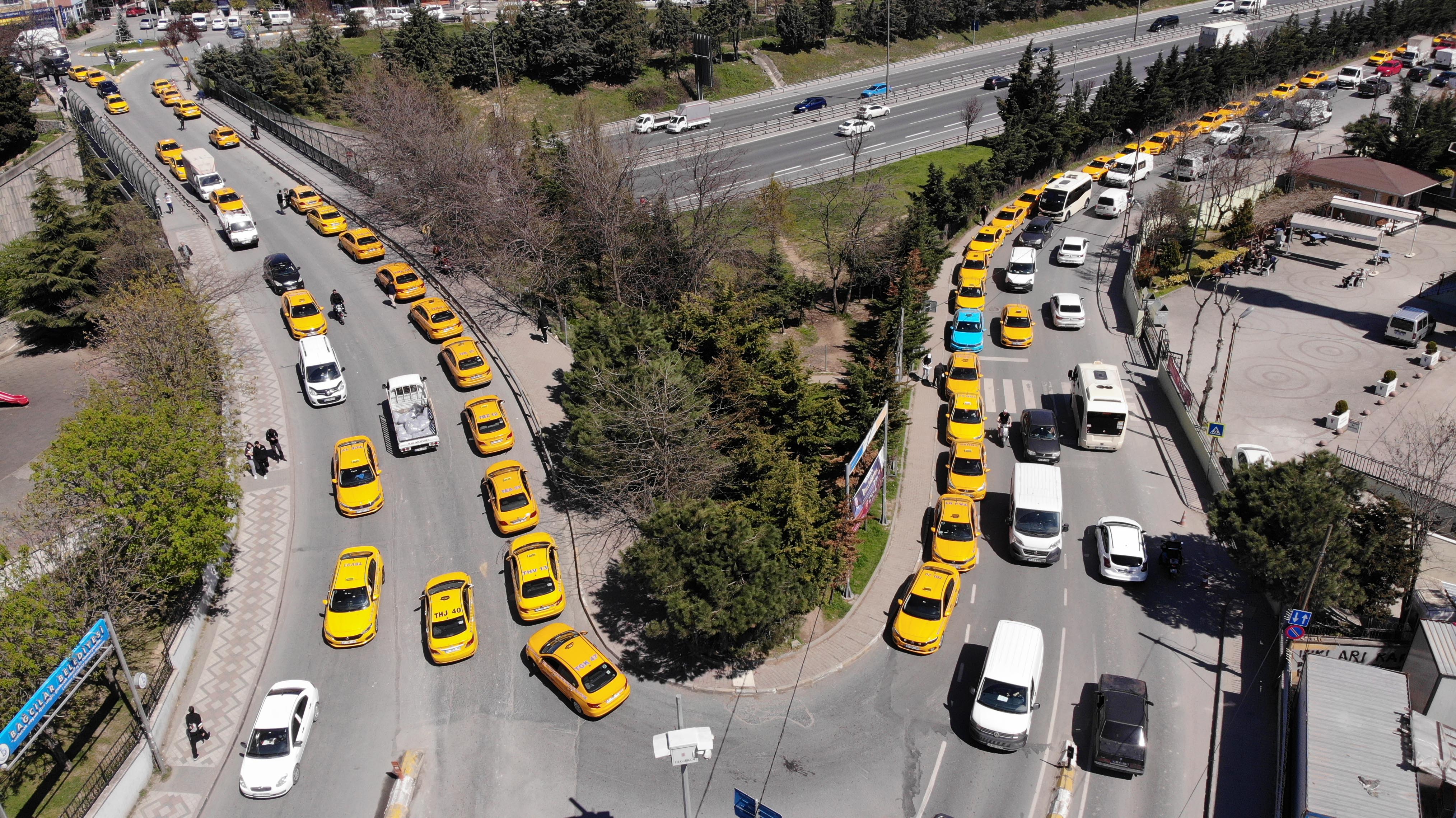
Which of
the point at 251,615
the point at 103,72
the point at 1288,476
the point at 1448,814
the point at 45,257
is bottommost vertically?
the point at 1448,814

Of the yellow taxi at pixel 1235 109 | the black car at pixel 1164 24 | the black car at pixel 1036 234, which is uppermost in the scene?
the black car at pixel 1164 24

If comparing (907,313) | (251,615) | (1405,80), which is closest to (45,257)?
(251,615)

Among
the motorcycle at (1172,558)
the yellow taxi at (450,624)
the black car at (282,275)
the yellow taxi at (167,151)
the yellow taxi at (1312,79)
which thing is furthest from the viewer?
the yellow taxi at (1312,79)

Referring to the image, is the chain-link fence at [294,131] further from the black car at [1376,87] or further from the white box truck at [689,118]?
the black car at [1376,87]

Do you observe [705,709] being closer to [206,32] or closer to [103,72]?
[103,72]

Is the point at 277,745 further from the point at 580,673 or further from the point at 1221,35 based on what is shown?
the point at 1221,35

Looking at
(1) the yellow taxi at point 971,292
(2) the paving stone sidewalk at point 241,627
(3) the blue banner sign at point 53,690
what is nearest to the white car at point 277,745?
(2) the paving stone sidewalk at point 241,627

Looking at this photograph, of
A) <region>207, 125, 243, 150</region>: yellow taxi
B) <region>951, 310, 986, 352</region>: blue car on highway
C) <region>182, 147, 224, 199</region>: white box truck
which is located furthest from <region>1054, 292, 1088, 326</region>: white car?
<region>207, 125, 243, 150</region>: yellow taxi
